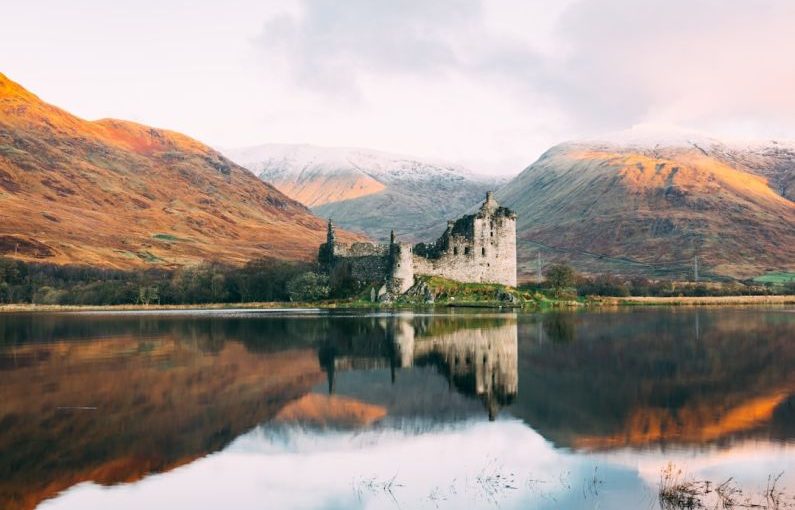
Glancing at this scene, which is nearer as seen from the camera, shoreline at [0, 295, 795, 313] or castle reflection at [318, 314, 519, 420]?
castle reflection at [318, 314, 519, 420]

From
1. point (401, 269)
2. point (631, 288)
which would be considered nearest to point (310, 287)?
point (401, 269)

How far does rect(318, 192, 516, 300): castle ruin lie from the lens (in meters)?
70.7

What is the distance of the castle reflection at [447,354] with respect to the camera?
2305cm

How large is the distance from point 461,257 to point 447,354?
41.7 meters

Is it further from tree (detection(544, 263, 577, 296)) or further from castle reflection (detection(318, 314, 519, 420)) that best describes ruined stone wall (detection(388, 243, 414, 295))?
castle reflection (detection(318, 314, 519, 420))

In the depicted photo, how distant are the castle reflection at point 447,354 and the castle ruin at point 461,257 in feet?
80.3

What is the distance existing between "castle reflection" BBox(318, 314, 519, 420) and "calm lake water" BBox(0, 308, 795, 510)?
6.1 inches

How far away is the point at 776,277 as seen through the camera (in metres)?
149

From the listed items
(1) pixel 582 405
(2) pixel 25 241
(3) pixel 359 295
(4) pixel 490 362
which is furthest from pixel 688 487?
(2) pixel 25 241

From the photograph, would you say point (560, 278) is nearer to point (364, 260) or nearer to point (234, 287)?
point (364, 260)

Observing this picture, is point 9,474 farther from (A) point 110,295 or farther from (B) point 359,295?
(A) point 110,295

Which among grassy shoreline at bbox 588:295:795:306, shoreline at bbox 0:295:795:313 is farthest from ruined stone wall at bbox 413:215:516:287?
grassy shoreline at bbox 588:295:795:306

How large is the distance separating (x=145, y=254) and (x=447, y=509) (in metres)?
164

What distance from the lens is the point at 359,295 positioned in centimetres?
7375
